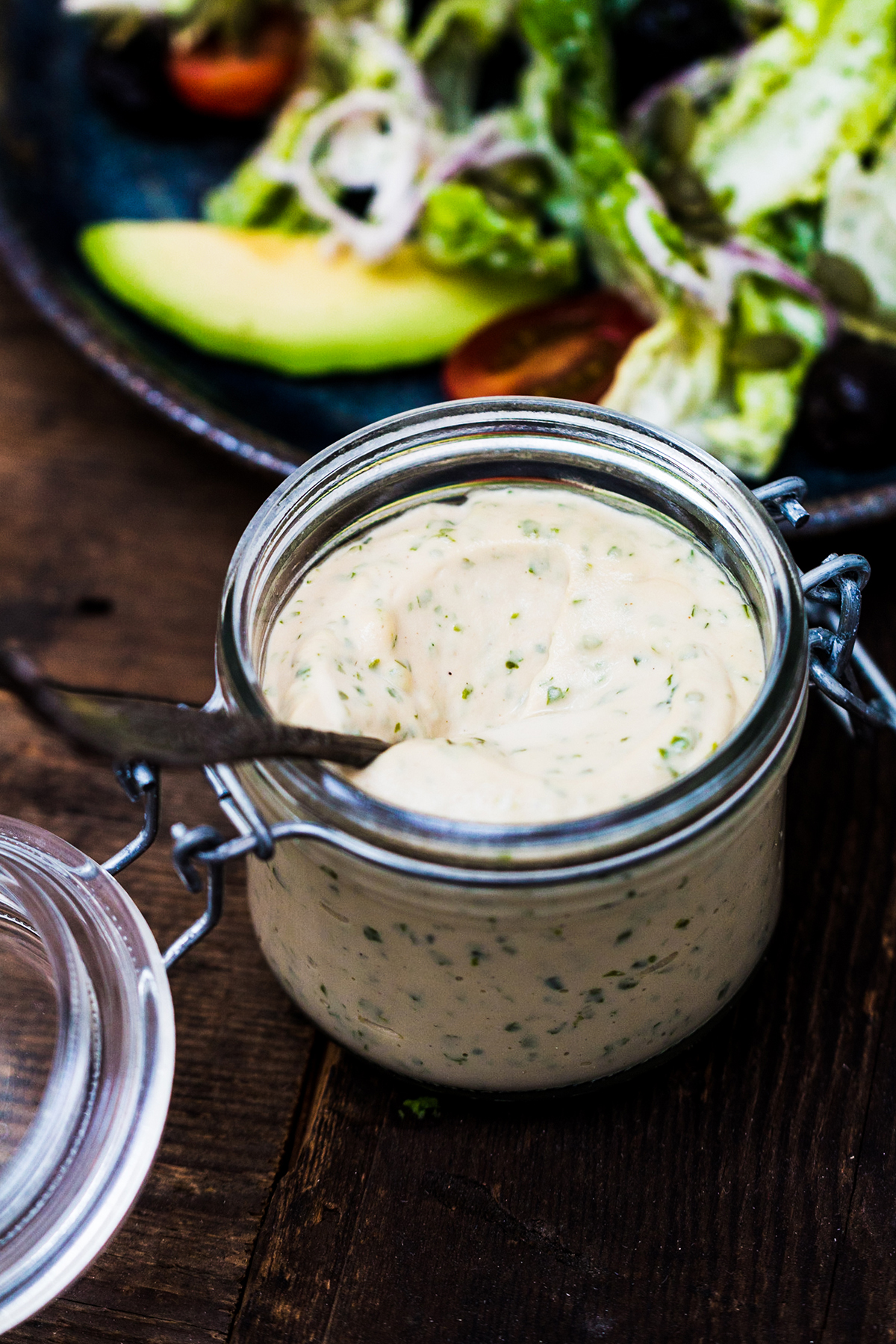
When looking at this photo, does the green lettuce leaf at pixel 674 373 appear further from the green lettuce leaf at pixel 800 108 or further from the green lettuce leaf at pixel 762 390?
the green lettuce leaf at pixel 800 108

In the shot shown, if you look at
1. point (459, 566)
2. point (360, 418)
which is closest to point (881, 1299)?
point (459, 566)

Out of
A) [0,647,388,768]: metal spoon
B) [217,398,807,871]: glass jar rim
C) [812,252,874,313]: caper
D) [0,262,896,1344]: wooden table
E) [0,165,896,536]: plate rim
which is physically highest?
[0,647,388,768]: metal spoon

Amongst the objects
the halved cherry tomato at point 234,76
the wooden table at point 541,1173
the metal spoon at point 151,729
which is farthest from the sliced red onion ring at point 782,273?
the metal spoon at point 151,729

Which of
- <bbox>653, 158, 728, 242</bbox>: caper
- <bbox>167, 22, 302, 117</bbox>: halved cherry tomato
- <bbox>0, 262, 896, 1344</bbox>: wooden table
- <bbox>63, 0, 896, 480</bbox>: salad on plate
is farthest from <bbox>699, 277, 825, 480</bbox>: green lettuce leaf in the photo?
<bbox>167, 22, 302, 117</bbox>: halved cherry tomato

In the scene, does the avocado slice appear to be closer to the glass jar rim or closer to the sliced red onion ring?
the sliced red onion ring

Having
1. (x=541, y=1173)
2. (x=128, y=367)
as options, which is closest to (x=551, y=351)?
(x=128, y=367)

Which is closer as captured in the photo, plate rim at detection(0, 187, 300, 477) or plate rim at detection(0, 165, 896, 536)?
plate rim at detection(0, 165, 896, 536)
